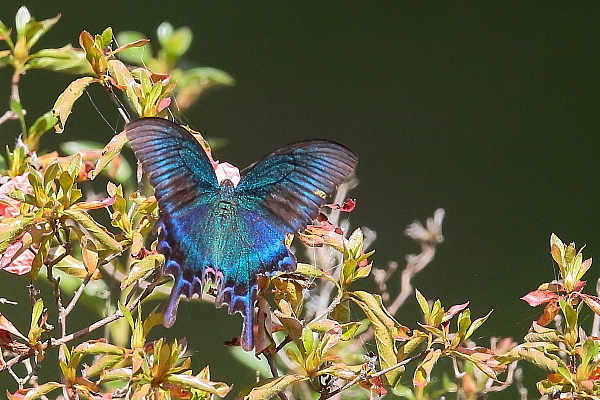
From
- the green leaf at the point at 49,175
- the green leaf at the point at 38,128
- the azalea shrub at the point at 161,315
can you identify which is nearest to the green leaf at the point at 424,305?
the azalea shrub at the point at 161,315

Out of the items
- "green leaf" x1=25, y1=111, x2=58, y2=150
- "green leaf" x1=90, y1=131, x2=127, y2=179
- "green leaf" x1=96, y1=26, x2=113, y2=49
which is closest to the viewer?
"green leaf" x1=90, y1=131, x2=127, y2=179

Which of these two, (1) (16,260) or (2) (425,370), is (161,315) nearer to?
(1) (16,260)

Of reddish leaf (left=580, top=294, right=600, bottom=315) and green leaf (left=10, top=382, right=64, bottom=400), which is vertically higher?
reddish leaf (left=580, top=294, right=600, bottom=315)

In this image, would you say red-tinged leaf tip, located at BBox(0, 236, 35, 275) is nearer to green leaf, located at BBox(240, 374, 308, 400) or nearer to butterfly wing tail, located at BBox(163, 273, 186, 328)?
butterfly wing tail, located at BBox(163, 273, 186, 328)

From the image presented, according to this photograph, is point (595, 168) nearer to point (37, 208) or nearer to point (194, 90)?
point (194, 90)

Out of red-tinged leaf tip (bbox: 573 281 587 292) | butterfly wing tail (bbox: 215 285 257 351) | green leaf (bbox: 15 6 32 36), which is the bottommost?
butterfly wing tail (bbox: 215 285 257 351)

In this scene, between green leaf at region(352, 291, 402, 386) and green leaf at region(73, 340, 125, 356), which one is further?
green leaf at region(352, 291, 402, 386)

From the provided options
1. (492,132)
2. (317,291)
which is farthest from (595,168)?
(317,291)

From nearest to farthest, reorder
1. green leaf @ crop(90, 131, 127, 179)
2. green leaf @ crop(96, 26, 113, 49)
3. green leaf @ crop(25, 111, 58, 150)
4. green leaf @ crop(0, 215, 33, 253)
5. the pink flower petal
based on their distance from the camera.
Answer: green leaf @ crop(0, 215, 33, 253) < green leaf @ crop(90, 131, 127, 179) < green leaf @ crop(96, 26, 113, 49) < the pink flower petal < green leaf @ crop(25, 111, 58, 150)

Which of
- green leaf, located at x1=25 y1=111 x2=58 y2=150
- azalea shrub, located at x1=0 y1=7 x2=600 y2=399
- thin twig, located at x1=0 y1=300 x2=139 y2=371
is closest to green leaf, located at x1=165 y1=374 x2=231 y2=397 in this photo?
azalea shrub, located at x1=0 y1=7 x2=600 y2=399
